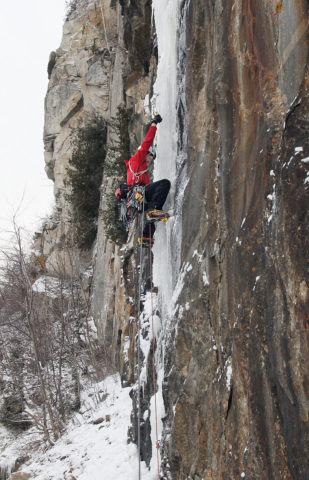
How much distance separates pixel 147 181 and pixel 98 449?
433 centimetres

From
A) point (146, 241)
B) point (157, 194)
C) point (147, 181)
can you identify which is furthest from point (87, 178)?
point (157, 194)

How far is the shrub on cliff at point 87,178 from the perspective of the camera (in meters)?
14.6

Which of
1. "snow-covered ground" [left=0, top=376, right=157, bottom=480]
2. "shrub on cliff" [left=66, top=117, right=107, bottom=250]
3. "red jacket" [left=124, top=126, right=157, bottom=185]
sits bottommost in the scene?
"snow-covered ground" [left=0, top=376, right=157, bottom=480]

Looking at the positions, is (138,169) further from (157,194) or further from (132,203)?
(157,194)

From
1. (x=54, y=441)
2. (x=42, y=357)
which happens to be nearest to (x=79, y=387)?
(x=54, y=441)

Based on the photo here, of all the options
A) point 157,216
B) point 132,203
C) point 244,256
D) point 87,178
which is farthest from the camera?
point 87,178

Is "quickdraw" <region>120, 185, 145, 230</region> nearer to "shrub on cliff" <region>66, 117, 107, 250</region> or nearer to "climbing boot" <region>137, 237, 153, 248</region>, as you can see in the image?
"climbing boot" <region>137, 237, 153, 248</region>

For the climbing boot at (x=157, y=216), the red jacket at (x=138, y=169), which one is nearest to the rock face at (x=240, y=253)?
the climbing boot at (x=157, y=216)

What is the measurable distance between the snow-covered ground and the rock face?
0.45 metres

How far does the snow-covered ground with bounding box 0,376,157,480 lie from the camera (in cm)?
573

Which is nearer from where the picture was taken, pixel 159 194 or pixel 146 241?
pixel 159 194

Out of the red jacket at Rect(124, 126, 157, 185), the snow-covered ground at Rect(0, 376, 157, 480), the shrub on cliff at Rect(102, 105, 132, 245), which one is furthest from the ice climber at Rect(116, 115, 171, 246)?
the shrub on cliff at Rect(102, 105, 132, 245)

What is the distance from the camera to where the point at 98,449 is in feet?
21.6

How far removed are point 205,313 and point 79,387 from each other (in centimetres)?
744
